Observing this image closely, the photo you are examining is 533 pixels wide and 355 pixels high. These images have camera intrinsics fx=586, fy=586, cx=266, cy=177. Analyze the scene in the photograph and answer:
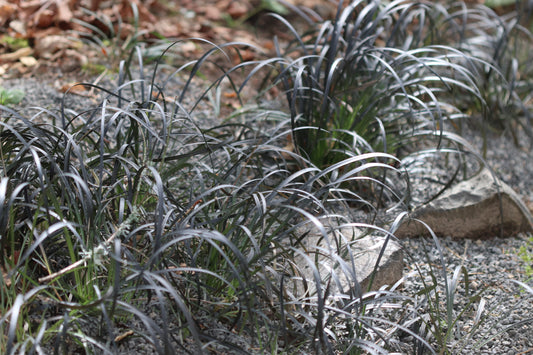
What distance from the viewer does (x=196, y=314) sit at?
76.3 inches

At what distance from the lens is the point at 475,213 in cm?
285

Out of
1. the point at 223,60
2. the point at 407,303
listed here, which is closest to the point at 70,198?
the point at 407,303

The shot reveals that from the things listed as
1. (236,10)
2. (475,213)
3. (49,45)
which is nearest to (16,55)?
(49,45)

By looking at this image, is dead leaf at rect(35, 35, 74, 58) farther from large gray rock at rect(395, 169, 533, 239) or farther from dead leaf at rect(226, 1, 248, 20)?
large gray rock at rect(395, 169, 533, 239)

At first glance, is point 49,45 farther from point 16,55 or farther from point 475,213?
point 475,213

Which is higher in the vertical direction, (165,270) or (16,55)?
(165,270)

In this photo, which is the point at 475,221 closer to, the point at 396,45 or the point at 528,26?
the point at 396,45

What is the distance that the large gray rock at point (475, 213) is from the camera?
2.79 meters

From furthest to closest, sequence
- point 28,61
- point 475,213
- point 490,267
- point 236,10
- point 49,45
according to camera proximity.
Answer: point 236,10, point 49,45, point 28,61, point 475,213, point 490,267

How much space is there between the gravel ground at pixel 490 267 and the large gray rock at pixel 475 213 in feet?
0.16

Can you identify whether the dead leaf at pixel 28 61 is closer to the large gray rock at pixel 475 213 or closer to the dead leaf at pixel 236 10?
the dead leaf at pixel 236 10

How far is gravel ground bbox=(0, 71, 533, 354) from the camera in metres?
2.06

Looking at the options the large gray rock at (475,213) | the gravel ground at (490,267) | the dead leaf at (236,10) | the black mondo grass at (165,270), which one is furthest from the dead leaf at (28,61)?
the large gray rock at (475,213)

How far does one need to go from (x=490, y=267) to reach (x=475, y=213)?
341mm
